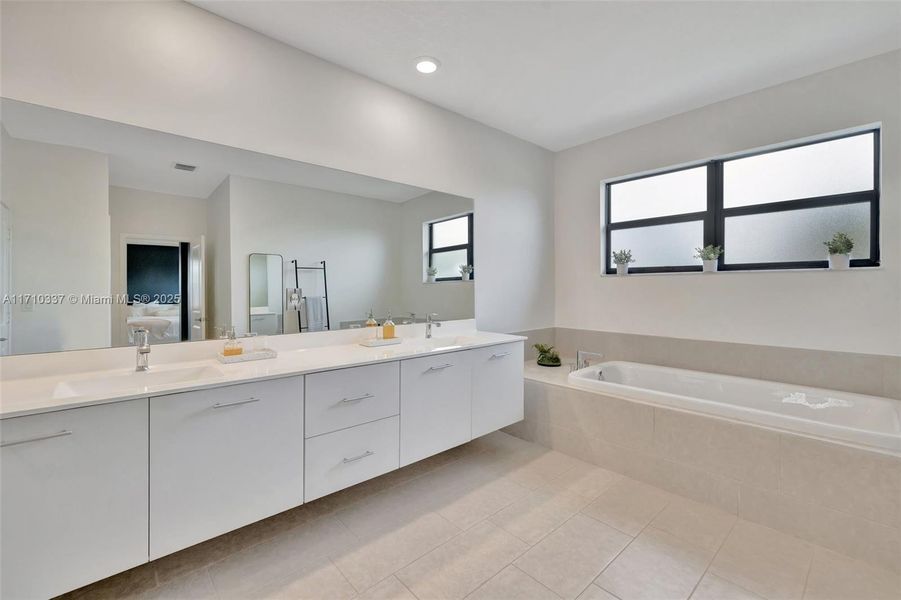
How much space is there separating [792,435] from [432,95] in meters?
2.84

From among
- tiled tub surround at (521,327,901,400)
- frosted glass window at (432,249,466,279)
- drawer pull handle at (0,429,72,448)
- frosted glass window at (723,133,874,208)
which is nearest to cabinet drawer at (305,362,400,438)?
drawer pull handle at (0,429,72,448)

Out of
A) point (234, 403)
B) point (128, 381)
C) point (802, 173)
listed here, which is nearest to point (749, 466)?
point (802, 173)

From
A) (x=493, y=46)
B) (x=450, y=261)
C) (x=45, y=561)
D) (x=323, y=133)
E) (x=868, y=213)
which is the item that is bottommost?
(x=45, y=561)

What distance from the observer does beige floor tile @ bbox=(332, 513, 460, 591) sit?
1592 millimetres

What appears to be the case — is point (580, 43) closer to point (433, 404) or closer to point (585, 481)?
point (433, 404)

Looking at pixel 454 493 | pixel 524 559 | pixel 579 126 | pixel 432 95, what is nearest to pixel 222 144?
pixel 432 95

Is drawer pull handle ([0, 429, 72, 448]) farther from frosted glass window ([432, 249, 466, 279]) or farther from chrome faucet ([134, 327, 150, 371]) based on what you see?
frosted glass window ([432, 249, 466, 279])

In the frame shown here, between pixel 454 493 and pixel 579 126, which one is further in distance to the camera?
pixel 579 126

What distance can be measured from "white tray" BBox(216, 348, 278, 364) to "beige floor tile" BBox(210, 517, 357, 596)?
846mm

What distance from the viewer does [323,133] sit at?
2227mm

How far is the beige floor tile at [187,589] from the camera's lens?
145cm

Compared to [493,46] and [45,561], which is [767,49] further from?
[45,561]

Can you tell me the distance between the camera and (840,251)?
7.69 ft

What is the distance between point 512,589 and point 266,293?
1785mm
